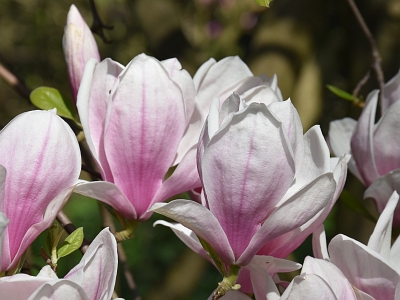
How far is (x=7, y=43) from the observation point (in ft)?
14.4

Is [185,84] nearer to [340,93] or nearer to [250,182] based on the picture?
[250,182]

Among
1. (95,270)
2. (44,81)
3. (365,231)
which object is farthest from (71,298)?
(44,81)

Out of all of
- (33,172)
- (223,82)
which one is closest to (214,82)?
(223,82)

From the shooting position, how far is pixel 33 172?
0.43 m

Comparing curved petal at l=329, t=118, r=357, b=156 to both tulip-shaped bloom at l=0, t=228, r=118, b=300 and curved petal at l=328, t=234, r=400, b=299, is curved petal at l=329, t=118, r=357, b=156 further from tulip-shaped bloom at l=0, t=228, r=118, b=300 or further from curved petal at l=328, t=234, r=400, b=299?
tulip-shaped bloom at l=0, t=228, r=118, b=300

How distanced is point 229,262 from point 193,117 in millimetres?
139

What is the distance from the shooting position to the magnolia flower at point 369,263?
45cm

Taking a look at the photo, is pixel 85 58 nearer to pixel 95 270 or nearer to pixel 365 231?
pixel 95 270

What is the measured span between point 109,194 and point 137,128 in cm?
6

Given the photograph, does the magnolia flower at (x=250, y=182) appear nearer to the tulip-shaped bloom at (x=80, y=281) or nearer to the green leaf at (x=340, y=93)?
the tulip-shaped bloom at (x=80, y=281)

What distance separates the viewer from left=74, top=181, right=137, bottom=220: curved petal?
18.6 inches

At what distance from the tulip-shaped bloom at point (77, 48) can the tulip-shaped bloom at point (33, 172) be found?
172 millimetres

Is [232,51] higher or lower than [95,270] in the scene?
lower

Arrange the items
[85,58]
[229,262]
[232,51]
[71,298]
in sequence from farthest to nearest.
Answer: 1. [232,51]
2. [85,58]
3. [229,262]
4. [71,298]
